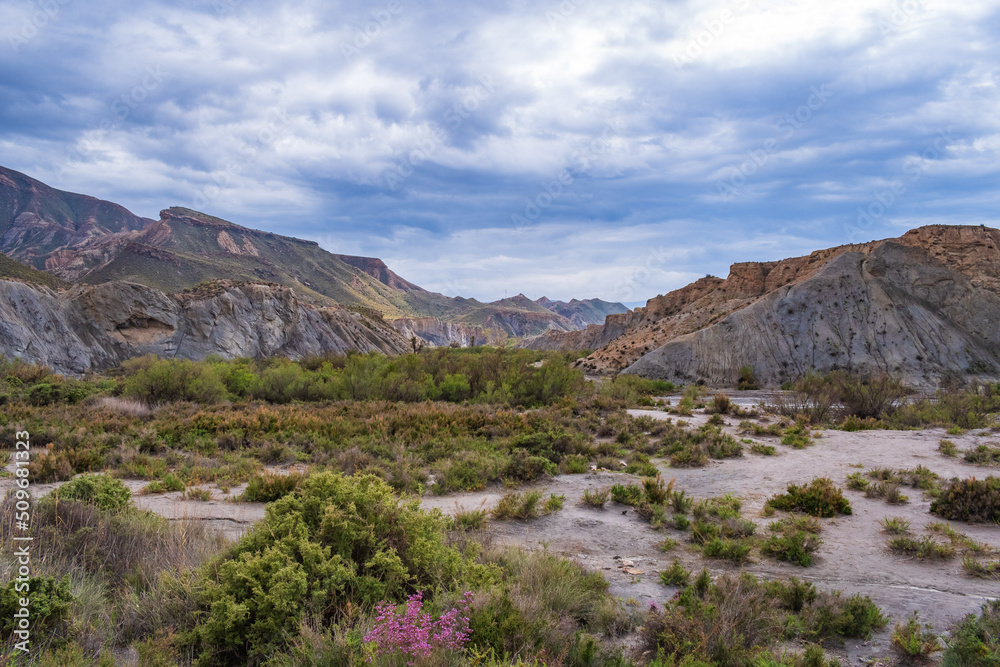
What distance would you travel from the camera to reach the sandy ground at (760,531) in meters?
5.06

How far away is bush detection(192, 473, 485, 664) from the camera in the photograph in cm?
346

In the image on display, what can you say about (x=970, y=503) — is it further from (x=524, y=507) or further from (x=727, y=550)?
(x=524, y=507)

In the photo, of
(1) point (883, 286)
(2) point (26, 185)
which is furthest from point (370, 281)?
(1) point (883, 286)

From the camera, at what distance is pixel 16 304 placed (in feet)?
109

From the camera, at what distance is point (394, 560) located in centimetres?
405

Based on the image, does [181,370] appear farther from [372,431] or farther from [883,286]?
[883,286]

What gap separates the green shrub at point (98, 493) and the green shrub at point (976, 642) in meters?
8.65

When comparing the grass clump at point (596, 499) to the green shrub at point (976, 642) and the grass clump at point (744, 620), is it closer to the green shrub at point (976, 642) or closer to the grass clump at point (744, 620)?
the grass clump at point (744, 620)

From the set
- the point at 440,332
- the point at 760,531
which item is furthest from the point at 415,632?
the point at 440,332

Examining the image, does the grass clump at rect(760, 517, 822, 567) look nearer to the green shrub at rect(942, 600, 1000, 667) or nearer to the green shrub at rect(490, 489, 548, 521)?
the green shrub at rect(942, 600, 1000, 667)

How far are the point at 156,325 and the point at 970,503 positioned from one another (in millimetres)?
53155

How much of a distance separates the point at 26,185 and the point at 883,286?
248 metres

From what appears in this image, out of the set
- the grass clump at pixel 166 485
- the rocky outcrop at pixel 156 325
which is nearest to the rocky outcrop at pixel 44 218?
the rocky outcrop at pixel 156 325

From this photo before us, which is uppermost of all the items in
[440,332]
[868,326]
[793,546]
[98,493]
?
[868,326]
